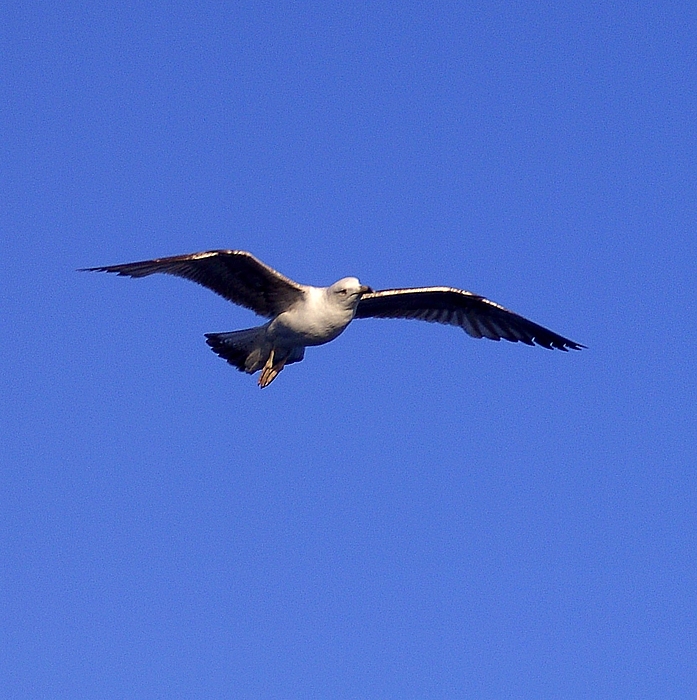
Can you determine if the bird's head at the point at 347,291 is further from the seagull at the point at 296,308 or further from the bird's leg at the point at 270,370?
the bird's leg at the point at 270,370

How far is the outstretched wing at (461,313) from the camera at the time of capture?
17.8m

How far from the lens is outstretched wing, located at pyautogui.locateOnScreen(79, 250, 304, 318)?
15.8 meters

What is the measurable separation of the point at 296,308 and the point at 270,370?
3.99 feet

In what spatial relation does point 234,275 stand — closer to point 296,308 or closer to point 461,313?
point 296,308

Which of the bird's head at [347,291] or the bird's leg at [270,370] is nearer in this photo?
the bird's head at [347,291]

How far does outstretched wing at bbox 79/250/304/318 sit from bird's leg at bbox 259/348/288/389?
0.64 metres

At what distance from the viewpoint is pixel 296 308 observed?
53.5 feet

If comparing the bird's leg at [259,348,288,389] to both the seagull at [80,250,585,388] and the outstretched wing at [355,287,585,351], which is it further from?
the outstretched wing at [355,287,585,351]

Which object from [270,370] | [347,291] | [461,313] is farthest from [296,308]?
[461,313]

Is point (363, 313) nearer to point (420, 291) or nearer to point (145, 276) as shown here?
point (420, 291)

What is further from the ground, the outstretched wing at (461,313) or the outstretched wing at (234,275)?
the outstretched wing at (461,313)

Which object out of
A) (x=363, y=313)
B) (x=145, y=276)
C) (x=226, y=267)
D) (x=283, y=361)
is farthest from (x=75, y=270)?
(x=363, y=313)

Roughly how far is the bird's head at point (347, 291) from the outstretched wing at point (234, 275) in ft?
1.95

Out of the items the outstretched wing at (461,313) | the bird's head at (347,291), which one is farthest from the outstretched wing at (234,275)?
the outstretched wing at (461,313)
